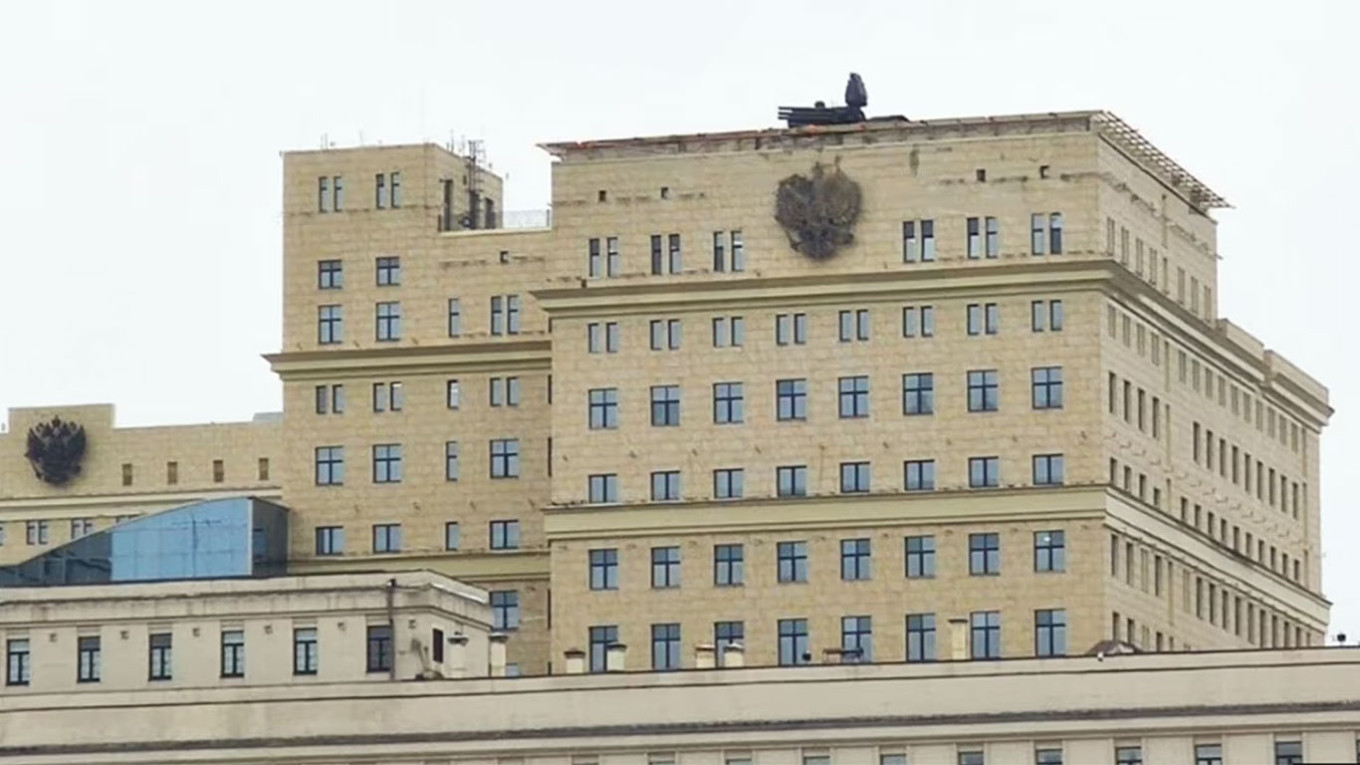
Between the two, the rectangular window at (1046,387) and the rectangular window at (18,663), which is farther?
the rectangular window at (1046,387)

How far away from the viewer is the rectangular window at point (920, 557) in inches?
7116

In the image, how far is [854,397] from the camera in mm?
182250

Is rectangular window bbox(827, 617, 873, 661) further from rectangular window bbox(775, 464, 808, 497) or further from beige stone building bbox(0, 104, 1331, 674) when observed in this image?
rectangular window bbox(775, 464, 808, 497)

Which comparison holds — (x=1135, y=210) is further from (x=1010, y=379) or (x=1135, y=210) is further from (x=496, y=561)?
(x=496, y=561)

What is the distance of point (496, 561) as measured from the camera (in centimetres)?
19275

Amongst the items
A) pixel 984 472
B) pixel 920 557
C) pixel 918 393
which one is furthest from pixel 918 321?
pixel 920 557

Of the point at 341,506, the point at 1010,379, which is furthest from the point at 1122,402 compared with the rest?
the point at 341,506

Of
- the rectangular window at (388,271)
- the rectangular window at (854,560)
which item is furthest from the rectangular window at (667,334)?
the rectangular window at (388,271)

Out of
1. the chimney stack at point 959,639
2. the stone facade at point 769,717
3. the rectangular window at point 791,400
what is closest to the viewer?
the stone facade at point 769,717

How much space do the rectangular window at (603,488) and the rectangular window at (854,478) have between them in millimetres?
8233

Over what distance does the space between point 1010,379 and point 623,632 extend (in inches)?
648

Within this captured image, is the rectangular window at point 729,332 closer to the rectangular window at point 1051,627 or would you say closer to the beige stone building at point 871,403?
the beige stone building at point 871,403

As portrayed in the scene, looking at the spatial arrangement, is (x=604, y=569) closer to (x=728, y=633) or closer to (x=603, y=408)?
(x=728, y=633)

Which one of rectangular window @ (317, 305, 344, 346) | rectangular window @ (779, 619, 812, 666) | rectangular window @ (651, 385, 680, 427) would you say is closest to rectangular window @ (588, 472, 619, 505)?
rectangular window @ (651, 385, 680, 427)
